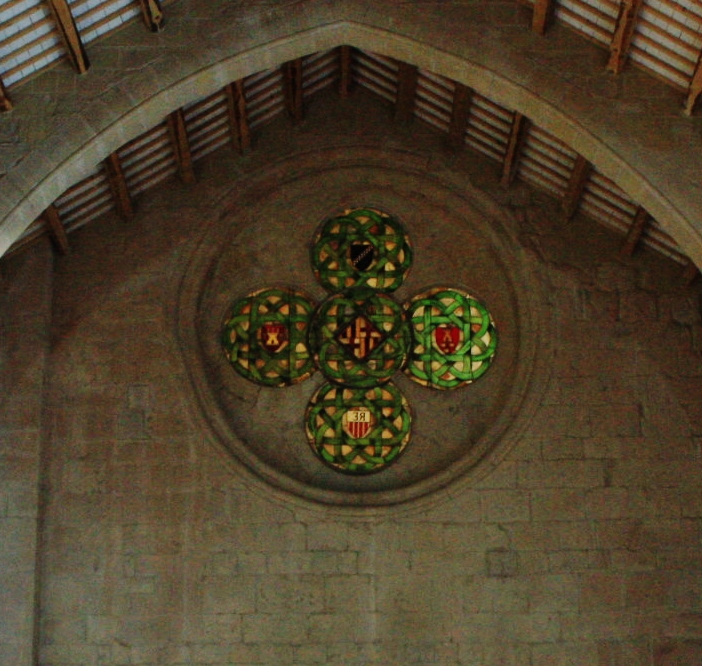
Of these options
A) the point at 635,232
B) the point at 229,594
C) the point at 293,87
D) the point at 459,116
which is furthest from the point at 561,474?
the point at 293,87

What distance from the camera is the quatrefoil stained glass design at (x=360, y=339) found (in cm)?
1288

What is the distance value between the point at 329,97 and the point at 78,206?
264cm

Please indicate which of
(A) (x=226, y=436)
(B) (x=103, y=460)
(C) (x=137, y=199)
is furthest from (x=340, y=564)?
(C) (x=137, y=199)

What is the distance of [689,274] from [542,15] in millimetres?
3181

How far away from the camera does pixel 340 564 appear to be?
12352 millimetres

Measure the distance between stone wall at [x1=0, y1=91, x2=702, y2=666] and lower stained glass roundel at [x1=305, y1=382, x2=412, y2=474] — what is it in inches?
21.3

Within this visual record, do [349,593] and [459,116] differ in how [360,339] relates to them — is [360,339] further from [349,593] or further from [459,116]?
[349,593]

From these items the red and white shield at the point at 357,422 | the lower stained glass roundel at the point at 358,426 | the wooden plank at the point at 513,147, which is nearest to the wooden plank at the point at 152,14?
the wooden plank at the point at 513,147

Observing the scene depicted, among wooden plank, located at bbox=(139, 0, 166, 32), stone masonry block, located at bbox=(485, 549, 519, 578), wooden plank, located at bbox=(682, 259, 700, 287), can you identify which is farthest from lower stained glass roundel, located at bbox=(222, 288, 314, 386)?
wooden plank, located at bbox=(682, 259, 700, 287)

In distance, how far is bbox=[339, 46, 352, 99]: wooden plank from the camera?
1273 centimetres

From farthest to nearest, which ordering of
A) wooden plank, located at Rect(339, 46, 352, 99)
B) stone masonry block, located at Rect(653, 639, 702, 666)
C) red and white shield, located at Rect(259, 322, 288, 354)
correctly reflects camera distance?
1. red and white shield, located at Rect(259, 322, 288, 354)
2. wooden plank, located at Rect(339, 46, 352, 99)
3. stone masonry block, located at Rect(653, 639, 702, 666)

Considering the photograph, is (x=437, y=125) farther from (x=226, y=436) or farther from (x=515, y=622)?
(x=515, y=622)

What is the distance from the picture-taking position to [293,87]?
12.8 metres

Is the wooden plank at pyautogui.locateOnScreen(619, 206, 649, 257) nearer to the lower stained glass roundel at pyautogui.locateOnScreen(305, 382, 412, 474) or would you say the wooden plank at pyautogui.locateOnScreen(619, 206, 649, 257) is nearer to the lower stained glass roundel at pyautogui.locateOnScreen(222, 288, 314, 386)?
Answer: the lower stained glass roundel at pyautogui.locateOnScreen(305, 382, 412, 474)
